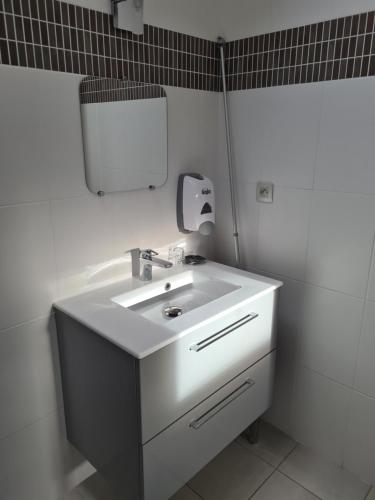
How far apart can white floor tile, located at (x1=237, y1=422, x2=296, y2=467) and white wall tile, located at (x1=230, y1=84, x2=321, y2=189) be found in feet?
3.87

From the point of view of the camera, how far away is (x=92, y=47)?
1.22 m

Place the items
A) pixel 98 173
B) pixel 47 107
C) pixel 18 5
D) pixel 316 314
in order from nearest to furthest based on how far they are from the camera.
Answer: pixel 18 5, pixel 47 107, pixel 98 173, pixel 316 314

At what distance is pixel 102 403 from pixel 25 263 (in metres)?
0.51

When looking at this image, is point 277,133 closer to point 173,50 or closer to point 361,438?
point 173,50

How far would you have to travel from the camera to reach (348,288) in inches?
57.6

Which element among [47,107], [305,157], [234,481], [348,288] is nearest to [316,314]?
[348,288]

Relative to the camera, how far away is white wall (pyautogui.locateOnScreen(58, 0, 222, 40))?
1370mm

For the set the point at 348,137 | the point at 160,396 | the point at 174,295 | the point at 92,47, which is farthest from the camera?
the point at 174,295

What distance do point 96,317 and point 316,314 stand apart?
0.91m

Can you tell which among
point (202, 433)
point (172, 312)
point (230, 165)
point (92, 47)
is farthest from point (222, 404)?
point (92, 47)

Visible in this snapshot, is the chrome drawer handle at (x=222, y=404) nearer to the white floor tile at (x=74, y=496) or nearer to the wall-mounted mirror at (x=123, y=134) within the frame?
the white floor tile at (x=74, y=496)

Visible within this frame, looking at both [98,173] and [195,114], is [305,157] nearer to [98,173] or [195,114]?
[195,114]

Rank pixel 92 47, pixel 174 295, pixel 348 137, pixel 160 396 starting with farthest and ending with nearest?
pixel 174 295 → pixel 348 137 → pixel 92 47 → pixel 160 396

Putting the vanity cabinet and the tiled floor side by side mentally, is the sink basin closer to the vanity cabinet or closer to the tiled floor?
the vanity cabinet
